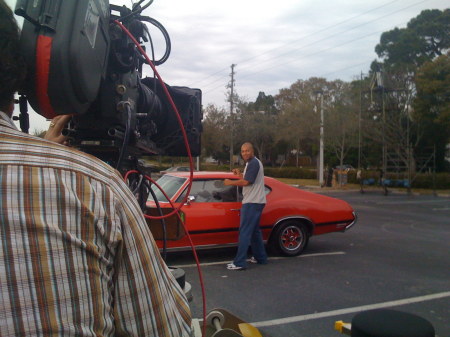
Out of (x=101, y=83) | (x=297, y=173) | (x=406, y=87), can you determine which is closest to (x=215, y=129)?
(x=297, y=173)

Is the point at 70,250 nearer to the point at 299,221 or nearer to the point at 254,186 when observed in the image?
the point at 254,186

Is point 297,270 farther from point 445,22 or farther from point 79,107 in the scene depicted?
point 445,22

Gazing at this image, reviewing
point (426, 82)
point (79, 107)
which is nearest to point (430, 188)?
point (426, 82)

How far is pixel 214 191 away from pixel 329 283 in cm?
231

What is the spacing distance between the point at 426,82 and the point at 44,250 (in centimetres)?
3030

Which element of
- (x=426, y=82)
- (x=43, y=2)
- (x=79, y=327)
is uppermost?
(x=426, y=82)

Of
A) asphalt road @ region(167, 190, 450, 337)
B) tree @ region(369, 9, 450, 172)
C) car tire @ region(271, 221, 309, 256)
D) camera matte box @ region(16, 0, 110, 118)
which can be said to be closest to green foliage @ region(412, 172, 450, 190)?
tree @ region(369, 9, 450, 172)

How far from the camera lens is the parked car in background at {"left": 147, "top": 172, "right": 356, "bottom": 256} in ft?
21.9

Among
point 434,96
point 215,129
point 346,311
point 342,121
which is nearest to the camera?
point 346,311

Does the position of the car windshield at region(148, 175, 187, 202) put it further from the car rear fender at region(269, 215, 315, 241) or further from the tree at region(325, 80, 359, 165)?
the tree at region(325, 80, 359, 165)

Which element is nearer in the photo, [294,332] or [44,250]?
[44,250]

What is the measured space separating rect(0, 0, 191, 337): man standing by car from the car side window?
19.1ft

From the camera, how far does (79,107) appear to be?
4.19 ft

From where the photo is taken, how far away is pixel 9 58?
1.00 meters
